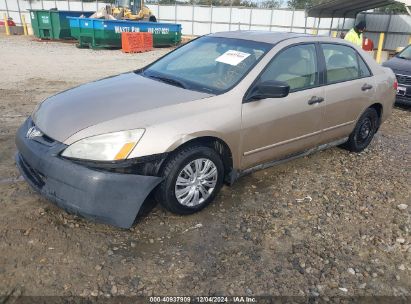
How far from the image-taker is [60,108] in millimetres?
3338

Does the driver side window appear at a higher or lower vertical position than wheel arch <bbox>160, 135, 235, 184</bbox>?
higher

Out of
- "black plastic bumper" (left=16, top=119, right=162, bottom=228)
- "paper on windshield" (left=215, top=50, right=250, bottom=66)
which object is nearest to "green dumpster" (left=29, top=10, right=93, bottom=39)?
"paper on windshield" (left=215, top=50, right=250, bottom=66)

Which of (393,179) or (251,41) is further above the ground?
(251,41)

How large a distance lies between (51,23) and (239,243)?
2095 centimetres

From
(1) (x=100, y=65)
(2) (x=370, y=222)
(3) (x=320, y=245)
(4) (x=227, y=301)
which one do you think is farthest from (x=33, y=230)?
(1) (x=100, y=65)

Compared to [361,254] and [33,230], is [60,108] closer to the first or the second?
[33,230]

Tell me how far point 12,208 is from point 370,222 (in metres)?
3.38

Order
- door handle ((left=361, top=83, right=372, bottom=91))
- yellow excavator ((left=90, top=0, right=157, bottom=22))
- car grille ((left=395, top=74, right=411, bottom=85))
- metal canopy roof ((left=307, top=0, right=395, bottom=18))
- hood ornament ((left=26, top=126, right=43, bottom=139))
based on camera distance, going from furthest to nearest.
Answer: yellow excavator ((left=90, top=0, right=157, bottom=22)) → metal canopy roof ((left=307, top=0, right=395, bottom=18)) → car grille ((left=395, top=74, right=411, bottom=85)) → door handle ((left=361, top=83, right=372, bottom=91)) → hood ornament ((left=26, top=126, right=43, bottom=139))

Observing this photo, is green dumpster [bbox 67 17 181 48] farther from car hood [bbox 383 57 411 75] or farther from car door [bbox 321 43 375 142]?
car door [bbox 321 43 375 142]

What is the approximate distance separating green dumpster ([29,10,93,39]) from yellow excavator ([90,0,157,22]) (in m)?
1.58

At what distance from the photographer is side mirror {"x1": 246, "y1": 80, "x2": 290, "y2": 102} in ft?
11.3

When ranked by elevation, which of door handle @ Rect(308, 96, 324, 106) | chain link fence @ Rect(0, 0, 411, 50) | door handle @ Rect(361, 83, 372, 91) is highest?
door handle @ Rect(308, 96, 324, 106)

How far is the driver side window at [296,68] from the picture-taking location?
12.5 ft

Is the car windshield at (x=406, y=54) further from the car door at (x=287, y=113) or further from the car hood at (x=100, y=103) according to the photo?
the car hood at (x=100, y=103)
